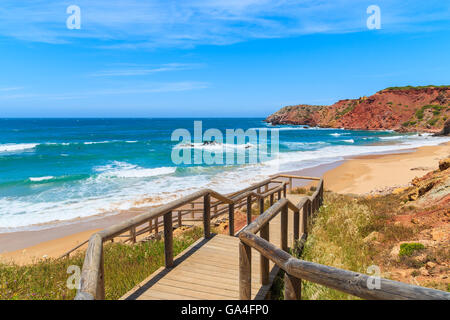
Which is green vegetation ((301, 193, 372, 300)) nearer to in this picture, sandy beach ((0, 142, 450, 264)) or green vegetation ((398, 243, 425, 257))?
green vegetation ((398, 243, 425, 257))

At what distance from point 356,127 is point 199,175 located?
84.7 m

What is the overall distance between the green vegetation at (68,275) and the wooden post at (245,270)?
1.75 metres

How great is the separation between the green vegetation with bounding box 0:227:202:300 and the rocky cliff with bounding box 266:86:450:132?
284ft

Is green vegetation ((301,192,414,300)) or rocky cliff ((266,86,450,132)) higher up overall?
rocky cliff ((266,86,450,132))

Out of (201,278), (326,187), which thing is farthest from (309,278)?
(326,187)

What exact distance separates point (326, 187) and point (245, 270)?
17.8 meters

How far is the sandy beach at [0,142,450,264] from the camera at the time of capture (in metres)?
11.5

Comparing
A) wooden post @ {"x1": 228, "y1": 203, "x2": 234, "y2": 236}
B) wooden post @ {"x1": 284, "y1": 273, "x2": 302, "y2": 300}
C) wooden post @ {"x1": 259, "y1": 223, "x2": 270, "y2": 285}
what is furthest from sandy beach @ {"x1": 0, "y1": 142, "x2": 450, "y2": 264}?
wooden post @ {"x1": 284, "y1": 273, "x2": 302, "y2": 300}

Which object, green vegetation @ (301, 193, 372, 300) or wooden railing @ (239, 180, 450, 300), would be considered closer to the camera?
wooden railing @ (239, 180, 450, 300)

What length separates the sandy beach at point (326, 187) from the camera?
1153 centimetres

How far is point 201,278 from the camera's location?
427cm

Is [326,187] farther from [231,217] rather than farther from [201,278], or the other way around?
[201,278]

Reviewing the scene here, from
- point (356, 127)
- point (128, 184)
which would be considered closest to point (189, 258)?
point (128, 184)

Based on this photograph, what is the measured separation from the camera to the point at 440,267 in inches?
203
